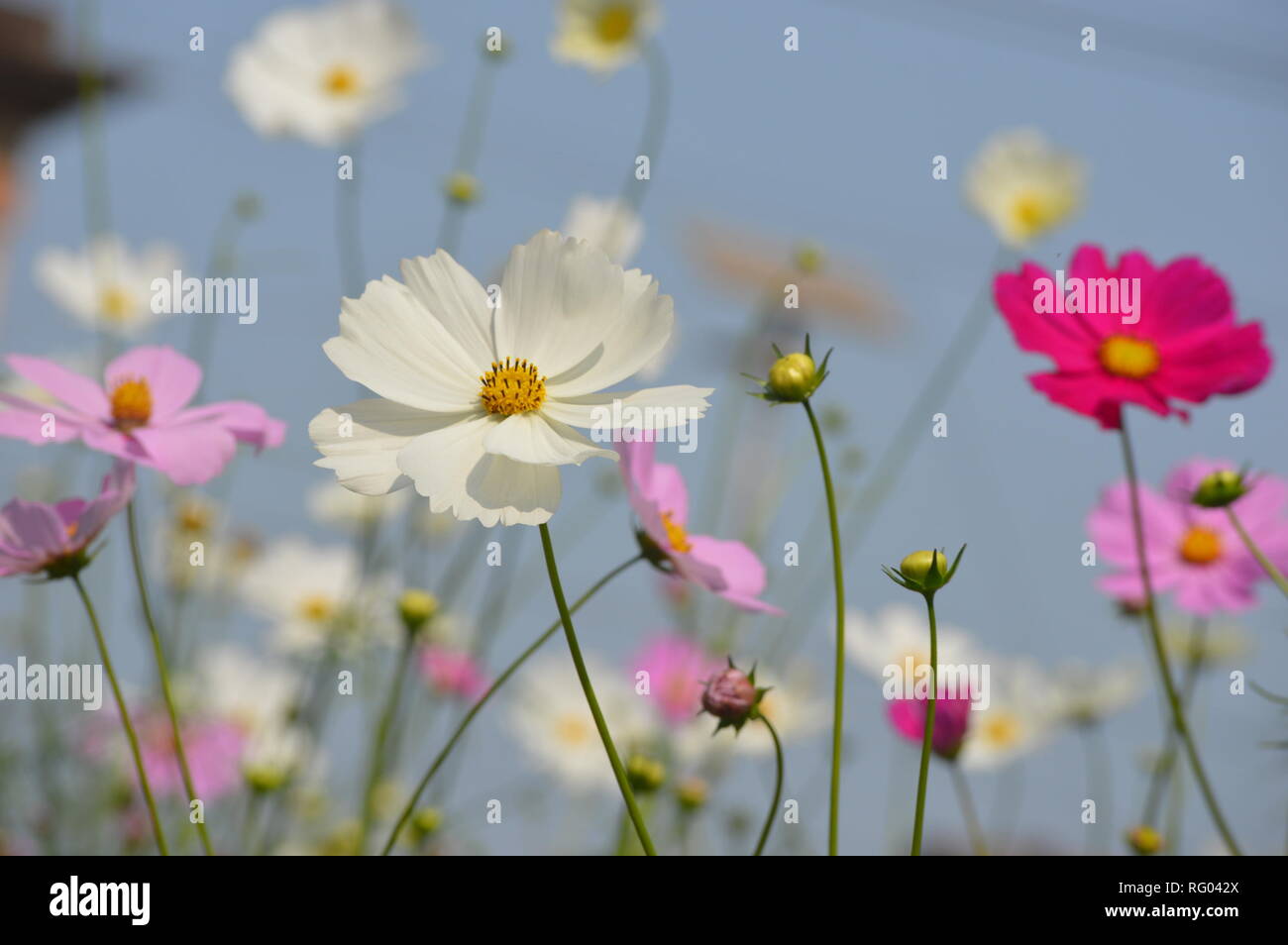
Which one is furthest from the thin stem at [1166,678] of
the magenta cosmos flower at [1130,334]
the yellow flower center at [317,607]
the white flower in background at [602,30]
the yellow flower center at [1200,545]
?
the yellow flower center at [317,607]

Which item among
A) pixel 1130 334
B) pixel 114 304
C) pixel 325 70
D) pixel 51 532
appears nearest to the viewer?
pixel 51 532

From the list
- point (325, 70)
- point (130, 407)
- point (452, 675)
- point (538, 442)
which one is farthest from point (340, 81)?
point (538, 442)

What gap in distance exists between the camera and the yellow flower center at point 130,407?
0.41 meters

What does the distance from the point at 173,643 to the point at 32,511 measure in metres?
0.70

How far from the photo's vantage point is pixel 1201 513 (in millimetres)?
643

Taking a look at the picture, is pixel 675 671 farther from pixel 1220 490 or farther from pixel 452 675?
pixel 1220 490

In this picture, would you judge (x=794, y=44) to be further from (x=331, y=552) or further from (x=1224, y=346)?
(x=331, y=552)

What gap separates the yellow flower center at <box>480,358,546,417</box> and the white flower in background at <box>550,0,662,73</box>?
711 millimetres

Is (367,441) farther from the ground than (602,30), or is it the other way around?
(602,30)

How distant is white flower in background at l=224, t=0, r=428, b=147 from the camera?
992 mm

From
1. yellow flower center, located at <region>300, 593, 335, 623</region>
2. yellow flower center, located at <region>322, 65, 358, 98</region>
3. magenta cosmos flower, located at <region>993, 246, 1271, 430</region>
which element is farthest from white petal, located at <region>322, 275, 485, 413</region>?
yellow flower center, located at <region>300, 593, 335, 623</region>

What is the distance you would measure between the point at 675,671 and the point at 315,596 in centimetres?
40

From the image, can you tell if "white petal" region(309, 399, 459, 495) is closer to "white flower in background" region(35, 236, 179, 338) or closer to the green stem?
the green stem

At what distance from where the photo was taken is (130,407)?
1.36 feet
